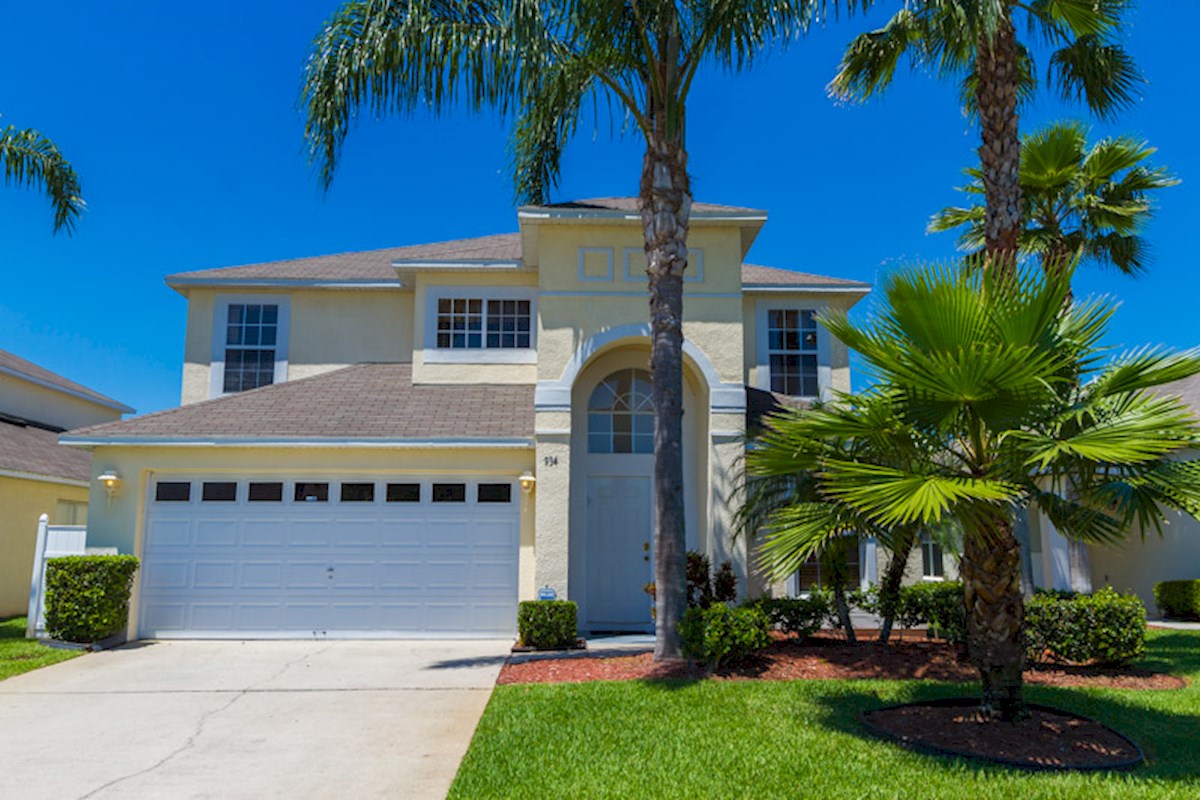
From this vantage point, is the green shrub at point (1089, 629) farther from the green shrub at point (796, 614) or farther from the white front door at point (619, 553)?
the white front door at point (619, 553)

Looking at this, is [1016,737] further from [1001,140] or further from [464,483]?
[464,483]

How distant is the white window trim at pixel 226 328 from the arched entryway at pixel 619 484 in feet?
20.5

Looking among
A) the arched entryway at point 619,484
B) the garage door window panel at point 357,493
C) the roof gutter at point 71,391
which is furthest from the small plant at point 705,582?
the roof gutter at point 71,391

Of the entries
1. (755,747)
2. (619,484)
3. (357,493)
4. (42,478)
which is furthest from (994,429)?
(42,478)

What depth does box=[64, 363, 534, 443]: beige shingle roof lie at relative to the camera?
13.1 m

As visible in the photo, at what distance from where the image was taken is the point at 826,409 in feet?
23.8

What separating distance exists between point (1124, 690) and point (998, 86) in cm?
707

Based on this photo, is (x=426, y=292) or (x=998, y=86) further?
(x=426, y=292)

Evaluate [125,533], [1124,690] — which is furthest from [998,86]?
[125,533]

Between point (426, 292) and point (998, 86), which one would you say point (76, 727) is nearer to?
point (426, 292)

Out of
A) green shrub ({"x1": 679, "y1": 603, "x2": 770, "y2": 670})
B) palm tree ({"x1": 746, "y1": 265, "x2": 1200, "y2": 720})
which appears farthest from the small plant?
palm tree ({"x1": 746, "y1": 265, "x2": 1200, "y2": 720})

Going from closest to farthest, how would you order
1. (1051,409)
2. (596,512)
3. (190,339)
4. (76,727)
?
(1051,409) < (76,727) < (596,512) < (190,339)

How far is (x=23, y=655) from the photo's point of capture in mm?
11586

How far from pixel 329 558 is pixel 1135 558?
15.8 m
